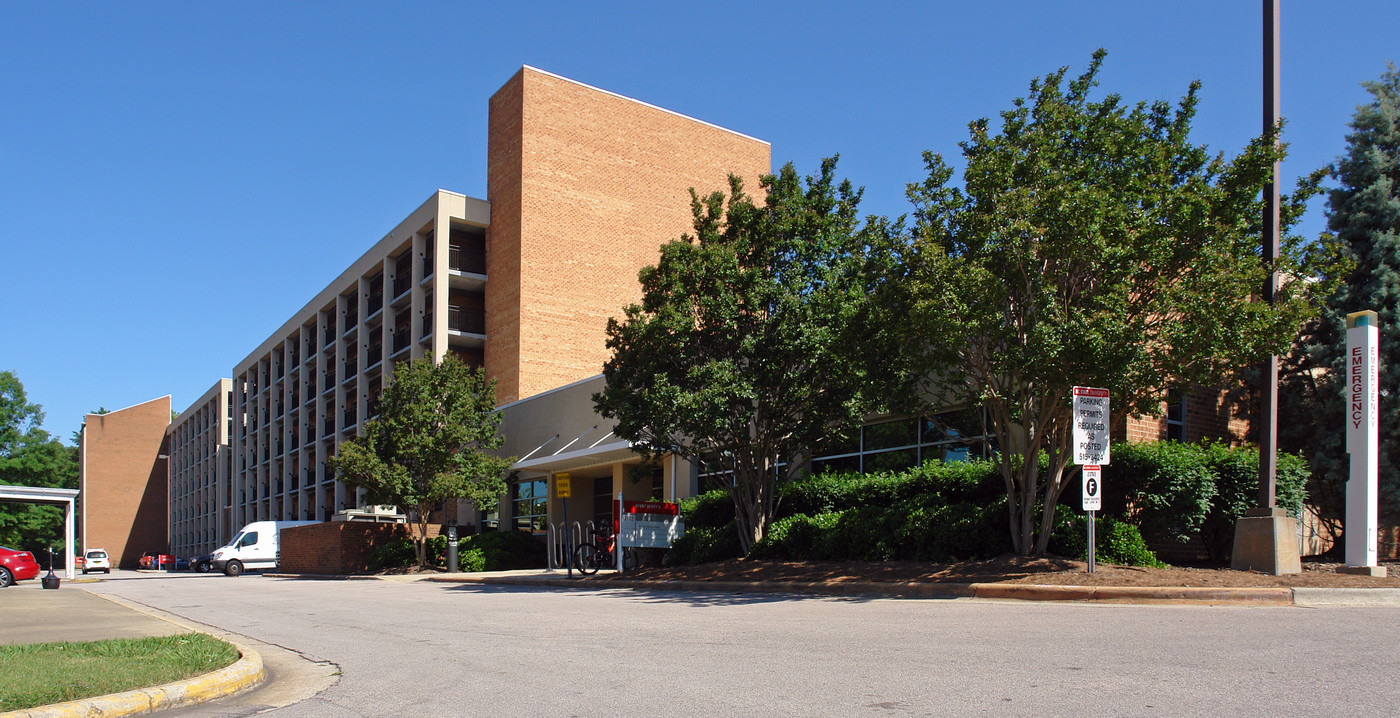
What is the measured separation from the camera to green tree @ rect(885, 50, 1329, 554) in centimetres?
1305

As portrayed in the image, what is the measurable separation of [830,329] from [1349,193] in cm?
1095

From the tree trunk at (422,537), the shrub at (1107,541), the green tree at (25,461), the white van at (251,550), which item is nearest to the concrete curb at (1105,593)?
the shrub at (1107,541)

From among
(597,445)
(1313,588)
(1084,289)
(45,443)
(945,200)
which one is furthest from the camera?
(45,443)

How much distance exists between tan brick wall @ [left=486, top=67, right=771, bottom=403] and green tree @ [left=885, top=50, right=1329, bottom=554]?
24.4 metres

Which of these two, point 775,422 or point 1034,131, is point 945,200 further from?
point 775,422

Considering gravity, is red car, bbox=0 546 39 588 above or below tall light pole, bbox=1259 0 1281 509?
below

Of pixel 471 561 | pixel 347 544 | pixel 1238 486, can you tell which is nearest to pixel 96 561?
pixel 347 544

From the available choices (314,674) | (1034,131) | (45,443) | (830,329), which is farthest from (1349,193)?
(45,443)

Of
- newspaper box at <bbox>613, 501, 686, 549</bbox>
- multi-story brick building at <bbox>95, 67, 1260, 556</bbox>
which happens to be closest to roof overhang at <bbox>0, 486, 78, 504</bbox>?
multi-story brick building at <bbox>95, 67, 1260, 556</bbox>

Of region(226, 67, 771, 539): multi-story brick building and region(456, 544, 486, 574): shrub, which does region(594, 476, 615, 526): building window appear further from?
region(226, 67, 771, 539): multi-story brick building

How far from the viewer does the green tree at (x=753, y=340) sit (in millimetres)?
18188

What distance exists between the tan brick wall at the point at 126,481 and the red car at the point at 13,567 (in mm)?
57283

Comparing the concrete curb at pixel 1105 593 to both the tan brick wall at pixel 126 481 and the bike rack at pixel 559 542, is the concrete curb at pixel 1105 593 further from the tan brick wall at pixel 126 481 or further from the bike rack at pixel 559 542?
the tan brick wall at pixel 126 481

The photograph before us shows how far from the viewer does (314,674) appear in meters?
8.42
